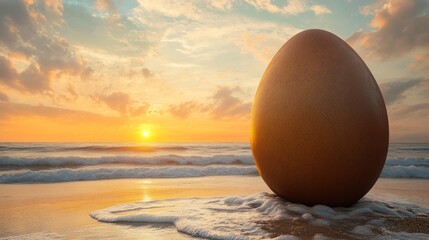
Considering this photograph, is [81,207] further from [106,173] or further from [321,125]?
[106,173]

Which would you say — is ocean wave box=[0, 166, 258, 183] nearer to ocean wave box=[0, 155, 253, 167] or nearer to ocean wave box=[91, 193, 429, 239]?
ocean wave box=[0, 155, 253, 167]

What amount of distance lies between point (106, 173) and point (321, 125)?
323 inches

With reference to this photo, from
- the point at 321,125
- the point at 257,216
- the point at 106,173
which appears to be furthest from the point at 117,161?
the point at 321,125

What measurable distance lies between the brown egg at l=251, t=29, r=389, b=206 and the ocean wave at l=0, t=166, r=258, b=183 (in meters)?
6.67

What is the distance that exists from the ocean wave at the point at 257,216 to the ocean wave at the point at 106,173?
540cm

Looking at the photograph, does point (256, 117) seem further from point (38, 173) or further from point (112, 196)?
point (38, 173)

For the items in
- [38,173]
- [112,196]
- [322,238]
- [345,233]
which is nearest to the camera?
[322,238]

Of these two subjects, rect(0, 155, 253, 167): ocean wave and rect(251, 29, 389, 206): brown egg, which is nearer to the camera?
rect(251, 29, 389, 206): brown egg

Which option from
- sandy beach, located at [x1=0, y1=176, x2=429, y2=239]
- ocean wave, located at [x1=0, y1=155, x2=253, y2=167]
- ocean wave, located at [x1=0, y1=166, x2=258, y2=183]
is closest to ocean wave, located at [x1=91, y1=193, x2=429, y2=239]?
sandy beach, located at [x1=0, y1=176, x2=429, y2=239]

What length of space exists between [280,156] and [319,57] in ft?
4.79

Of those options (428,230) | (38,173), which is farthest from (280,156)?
(38,173)

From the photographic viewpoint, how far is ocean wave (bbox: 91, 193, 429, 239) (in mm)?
3826

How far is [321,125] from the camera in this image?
14.5 feet

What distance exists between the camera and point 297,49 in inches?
196
